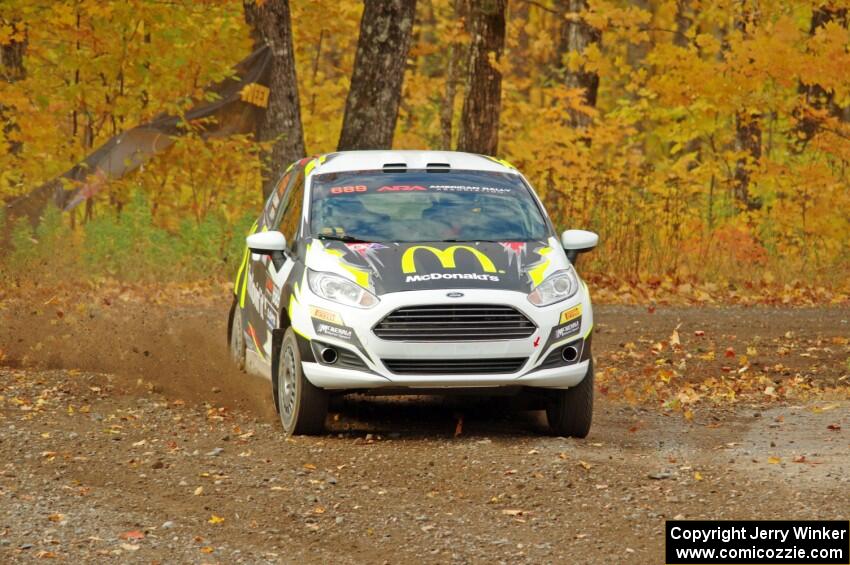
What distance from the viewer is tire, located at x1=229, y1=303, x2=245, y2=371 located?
1208cm

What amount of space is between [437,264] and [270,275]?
181 centimetres

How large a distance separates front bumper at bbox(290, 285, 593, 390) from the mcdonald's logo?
0.29 m

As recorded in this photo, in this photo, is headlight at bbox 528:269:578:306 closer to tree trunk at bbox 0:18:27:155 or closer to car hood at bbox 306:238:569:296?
car hood at bbox 306:238:569:296

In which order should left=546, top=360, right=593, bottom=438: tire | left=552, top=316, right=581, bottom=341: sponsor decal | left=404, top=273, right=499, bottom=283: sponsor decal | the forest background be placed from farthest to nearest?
the forest background < left=546, top=360, right=593, bottom=438: tire < left=552, top=316, right=581, bottom=341: sponsor decal < left=404, top=273, right=499, bottom=283: sponsor decal

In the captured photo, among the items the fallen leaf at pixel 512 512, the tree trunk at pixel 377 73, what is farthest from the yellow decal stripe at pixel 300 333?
the tree trunk at pixel 377 73

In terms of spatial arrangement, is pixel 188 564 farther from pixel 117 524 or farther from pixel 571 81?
pixel 571 81

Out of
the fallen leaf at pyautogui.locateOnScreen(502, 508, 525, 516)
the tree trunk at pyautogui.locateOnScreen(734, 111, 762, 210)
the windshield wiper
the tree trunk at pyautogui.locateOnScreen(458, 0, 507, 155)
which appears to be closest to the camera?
the fallen leaf at pyautogui.locateOnScreen(502, 508, 525, 516)

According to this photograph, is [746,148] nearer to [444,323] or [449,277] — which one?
[449,277]

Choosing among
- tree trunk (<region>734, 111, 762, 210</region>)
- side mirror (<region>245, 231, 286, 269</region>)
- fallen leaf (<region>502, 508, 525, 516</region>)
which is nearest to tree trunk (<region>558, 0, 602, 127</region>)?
tree trunk (<region>734, 111, 762, 210</region>)

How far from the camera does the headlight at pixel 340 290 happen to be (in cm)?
897

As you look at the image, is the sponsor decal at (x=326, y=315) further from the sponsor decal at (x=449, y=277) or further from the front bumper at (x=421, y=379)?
the sponsor decal at (x=449, y=277)

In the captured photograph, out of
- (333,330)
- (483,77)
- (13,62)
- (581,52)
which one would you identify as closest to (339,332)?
(333,330)

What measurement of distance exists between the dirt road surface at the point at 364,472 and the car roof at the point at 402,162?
1843 millimetres

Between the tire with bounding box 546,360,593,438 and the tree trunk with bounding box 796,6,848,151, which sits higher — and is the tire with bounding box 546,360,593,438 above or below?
below
